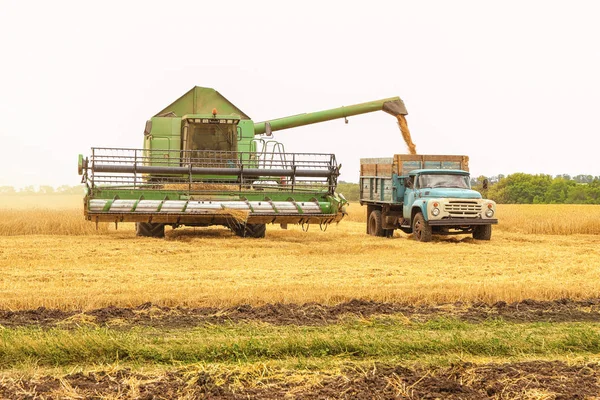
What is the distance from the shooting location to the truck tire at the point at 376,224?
2075cm

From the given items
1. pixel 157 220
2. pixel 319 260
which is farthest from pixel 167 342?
pixel 157 220

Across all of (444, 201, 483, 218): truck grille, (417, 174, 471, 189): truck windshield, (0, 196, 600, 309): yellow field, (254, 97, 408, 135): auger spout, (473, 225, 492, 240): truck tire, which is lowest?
(0, 196, 600, 309): yellow field

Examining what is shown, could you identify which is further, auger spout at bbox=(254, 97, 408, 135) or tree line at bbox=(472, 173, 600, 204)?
tree line at bbox=(472, 173, 600, 204)

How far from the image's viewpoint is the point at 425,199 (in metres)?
18.2

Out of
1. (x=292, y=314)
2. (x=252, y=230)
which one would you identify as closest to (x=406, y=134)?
(x=252, y=230)

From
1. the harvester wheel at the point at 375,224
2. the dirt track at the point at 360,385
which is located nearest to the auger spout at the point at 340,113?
the harvester wheel at the point at 375,224

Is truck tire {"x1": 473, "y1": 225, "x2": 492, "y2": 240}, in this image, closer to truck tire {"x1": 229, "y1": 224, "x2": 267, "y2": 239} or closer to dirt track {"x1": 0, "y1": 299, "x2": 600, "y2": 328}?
truck tire {"x1": 229, "y1": 224, "x2": 267, "y2": 239}

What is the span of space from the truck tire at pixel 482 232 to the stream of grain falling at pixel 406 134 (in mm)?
4492

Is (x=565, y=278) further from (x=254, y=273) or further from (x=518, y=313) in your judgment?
(x=254, y=273)

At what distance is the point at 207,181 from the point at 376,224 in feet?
16.0

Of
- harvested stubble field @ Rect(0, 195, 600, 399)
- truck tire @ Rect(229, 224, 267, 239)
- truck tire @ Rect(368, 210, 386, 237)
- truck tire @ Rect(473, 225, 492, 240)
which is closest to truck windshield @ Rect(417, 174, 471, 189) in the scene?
truck tire @ Rect(473, 225, 492, 240)

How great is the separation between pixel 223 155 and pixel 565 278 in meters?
9.13

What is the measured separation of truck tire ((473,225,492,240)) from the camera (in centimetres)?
1859

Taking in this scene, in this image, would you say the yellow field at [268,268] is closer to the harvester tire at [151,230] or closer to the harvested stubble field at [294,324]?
the harvested stubble field at [294,324]
